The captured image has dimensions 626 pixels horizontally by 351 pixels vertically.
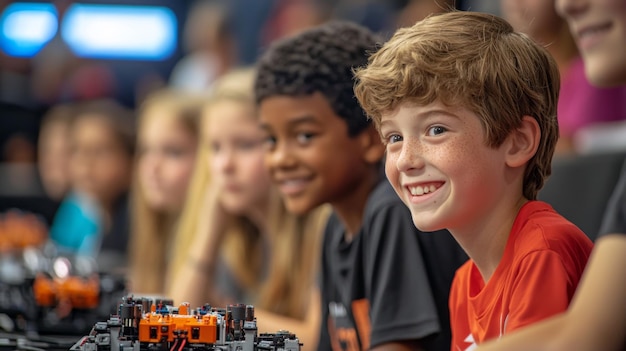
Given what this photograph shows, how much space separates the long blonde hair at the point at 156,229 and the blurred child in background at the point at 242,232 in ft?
1.50

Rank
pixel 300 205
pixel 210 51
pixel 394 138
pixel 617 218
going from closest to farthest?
pixel 617 218, pixel 394 138, pixel 300 205, pixel 210 51

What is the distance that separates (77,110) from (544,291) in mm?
4584

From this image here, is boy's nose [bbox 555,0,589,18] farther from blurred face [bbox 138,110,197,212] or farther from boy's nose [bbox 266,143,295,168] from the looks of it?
blurred face [bbox 138,110,197,212]

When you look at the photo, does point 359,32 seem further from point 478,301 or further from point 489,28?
point 478,301

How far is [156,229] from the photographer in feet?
12.3

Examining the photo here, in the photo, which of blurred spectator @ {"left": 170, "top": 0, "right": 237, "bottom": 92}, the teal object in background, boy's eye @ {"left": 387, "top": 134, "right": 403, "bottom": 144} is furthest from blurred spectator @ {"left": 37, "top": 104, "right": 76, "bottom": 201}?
boy's eye @ {"left": 387, "top": 134, "right": 403, "bottom": 144}

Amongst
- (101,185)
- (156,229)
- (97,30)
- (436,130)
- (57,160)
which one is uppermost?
(97,30)

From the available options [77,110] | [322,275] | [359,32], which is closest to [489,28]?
[359,32]

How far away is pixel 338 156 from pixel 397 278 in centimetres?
34

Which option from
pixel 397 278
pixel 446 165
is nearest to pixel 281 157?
pixel 397 278

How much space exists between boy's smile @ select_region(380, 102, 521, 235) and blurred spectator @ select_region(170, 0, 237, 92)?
4483 mm

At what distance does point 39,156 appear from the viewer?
6516mm

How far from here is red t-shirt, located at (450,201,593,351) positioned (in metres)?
1.26

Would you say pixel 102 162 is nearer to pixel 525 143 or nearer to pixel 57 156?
pixel 57 156
